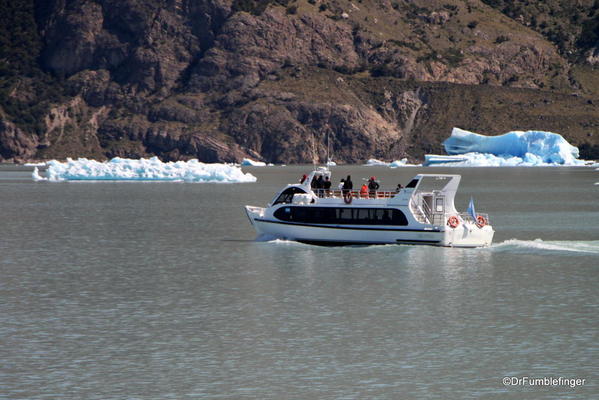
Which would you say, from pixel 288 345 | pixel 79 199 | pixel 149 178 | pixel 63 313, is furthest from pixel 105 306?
pixel 149 178

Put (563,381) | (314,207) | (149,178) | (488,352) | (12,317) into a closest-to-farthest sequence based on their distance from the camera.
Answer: (563,381) < (488,352) < (12,317) < (314,207) < (149,178)

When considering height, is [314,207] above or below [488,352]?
above

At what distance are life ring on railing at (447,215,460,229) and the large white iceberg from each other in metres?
111

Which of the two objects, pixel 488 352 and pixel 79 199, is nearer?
pixel 488 352

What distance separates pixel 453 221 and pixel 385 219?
→ 4356 millimetres

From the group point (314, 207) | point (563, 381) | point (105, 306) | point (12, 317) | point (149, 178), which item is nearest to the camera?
point (563, 381)

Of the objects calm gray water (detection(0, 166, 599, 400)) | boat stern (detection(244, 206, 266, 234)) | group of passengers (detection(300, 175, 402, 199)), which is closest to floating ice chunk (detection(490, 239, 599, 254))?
calm gray water (detection(0, 166, 599, 400))

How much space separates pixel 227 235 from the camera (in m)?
79.8

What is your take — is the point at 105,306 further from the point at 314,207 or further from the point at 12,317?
the point at 314,207

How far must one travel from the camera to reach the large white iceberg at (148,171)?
591ft

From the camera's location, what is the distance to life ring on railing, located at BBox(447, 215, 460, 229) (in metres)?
67.5

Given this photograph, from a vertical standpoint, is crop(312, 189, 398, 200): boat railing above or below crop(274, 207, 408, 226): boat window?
above

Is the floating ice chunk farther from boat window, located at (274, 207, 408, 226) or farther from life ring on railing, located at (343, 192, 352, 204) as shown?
life ring on railing, located at (343, 192, 352, 204)

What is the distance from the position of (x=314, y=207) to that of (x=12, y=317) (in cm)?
2862
